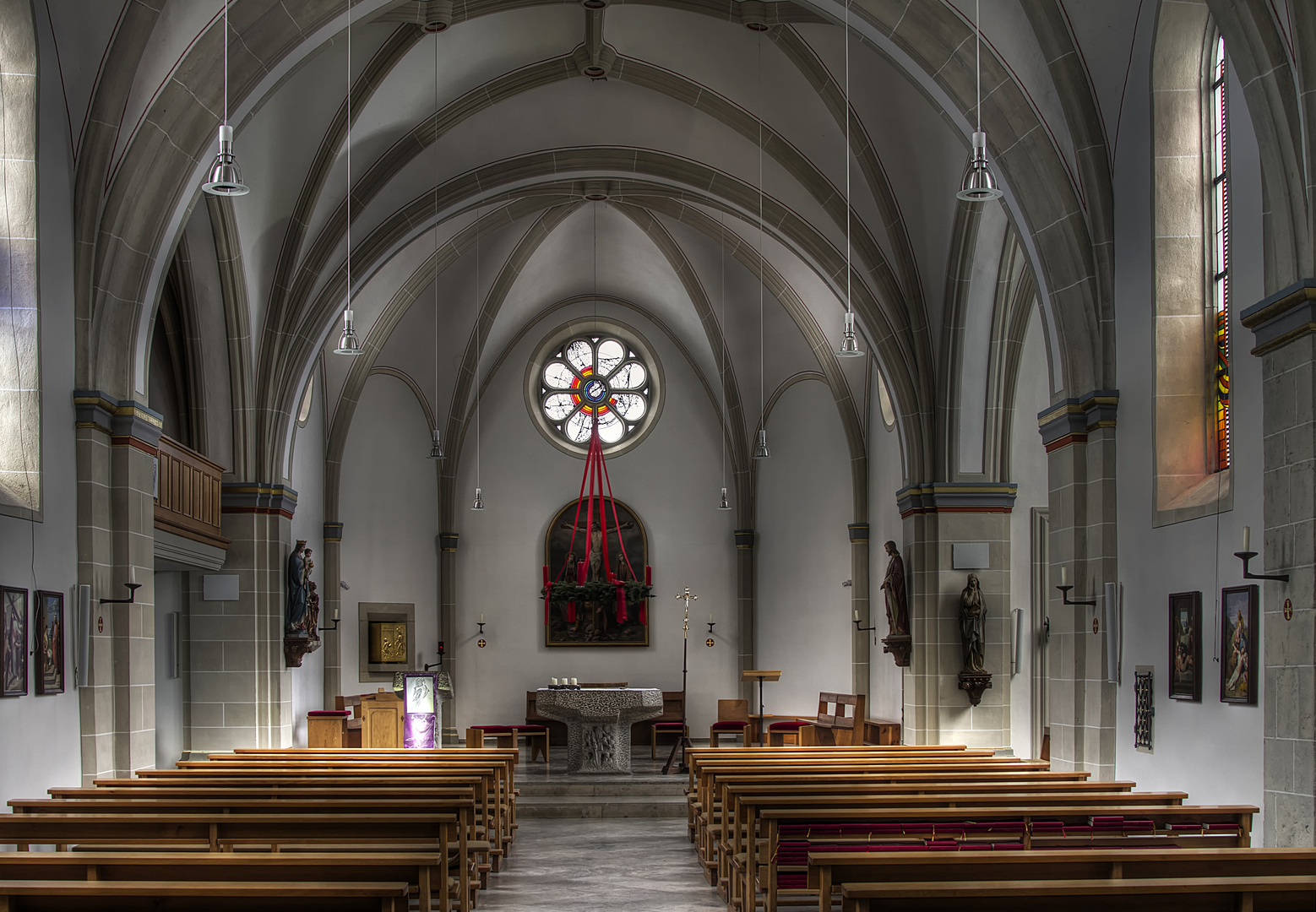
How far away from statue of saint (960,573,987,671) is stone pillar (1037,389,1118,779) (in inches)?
151

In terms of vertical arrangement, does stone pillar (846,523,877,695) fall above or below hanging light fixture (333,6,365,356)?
below

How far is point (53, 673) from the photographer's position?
8.97m

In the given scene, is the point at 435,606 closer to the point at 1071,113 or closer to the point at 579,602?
the point at 579,602

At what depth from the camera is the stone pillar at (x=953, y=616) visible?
14.2 meters

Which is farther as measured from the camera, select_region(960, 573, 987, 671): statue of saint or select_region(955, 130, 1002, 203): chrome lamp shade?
select_region(960, 573, 987, 671): statue of saint

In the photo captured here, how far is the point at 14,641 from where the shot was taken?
8.34 meters

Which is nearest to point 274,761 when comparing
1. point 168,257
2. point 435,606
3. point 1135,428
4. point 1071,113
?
point 168,257

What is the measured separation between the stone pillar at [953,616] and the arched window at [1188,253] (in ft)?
18.2

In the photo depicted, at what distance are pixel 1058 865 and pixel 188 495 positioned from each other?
9.90m

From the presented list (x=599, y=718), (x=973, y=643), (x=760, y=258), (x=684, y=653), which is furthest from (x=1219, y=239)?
(x=684, y=653)

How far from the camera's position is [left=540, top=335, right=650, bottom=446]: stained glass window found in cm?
2145

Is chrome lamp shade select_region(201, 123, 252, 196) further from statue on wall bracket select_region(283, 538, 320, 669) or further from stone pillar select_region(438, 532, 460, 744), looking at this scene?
stone pillar select_region(438, 532, 460, 744)

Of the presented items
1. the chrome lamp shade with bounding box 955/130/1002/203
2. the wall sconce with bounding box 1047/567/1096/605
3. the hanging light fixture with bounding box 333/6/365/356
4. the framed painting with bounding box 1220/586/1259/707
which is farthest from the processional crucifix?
the chrome lamp shade with bounding box 955/130/1002/203

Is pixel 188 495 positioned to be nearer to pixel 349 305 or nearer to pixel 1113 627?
pixel 349 305
